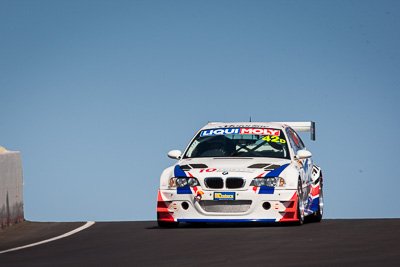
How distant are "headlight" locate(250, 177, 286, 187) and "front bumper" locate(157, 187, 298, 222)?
0.09 m

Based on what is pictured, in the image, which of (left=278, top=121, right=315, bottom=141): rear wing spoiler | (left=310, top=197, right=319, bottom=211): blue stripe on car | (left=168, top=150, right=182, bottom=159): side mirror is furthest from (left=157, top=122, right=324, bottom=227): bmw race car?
(left=278, top=121, right=315, bottom=141): rear wing spoiler

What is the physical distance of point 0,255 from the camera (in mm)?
10852

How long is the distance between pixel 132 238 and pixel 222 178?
2056mm

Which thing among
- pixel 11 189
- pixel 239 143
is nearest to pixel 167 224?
pixel 239 143

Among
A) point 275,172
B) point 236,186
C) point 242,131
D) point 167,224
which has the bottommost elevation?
point 167,224

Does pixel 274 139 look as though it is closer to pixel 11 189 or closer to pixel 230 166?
pixel 230 166

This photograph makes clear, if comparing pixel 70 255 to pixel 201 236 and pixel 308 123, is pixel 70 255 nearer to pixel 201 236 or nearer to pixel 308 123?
pixel 201 236

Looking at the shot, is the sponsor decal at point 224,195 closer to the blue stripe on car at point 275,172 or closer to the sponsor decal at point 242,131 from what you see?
the blue stripe on car at point 275,172

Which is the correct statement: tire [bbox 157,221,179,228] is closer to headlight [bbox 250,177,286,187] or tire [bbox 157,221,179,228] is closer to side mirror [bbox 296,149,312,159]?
headlight [bbox 250,177,286,187]

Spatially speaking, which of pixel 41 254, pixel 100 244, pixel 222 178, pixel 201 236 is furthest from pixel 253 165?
pixel 41 254

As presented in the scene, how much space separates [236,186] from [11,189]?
3.90 meters

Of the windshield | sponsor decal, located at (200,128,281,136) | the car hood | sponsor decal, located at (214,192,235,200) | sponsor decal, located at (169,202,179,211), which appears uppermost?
sponsor decal, located at (200,128,281,136)

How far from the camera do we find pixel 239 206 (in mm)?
14156

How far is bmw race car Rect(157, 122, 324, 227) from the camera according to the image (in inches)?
558
